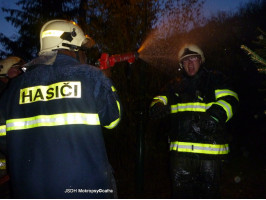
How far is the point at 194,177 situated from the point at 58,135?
91.4 inches

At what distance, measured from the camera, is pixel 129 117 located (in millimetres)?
7332

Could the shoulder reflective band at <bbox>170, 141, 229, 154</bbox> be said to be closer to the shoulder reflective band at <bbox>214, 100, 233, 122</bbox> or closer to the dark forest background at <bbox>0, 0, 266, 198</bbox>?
the shoulder reflective band at <bbox>214, 100, 233, 122</bbox>

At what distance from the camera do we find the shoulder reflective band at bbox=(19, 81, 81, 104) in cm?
208

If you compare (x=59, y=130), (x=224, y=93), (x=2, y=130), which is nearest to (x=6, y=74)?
(x=2, y=130)

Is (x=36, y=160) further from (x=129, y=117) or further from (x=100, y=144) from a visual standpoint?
(x=129, y=117)

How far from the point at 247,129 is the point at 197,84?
8.51 meters

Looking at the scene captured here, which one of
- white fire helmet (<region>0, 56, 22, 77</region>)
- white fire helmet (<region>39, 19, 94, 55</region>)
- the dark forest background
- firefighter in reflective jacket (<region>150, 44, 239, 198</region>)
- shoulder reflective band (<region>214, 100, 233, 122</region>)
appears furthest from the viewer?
the dark forest background

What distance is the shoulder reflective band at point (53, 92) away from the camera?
2084 mm

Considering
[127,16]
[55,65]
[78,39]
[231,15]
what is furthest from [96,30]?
[231,15]

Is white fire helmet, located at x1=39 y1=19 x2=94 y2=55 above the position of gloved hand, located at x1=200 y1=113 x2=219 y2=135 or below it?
above

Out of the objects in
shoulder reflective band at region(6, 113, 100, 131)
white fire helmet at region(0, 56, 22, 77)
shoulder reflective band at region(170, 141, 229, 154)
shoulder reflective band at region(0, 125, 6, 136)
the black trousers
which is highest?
white fire helmet at region(0, 56, 22, 77)

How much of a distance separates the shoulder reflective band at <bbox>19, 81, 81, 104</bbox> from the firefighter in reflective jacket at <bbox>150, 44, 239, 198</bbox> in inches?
77.7

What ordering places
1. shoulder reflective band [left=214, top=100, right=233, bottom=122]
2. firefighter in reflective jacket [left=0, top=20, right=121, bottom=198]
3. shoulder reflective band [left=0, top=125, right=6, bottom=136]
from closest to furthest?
firefighter in reflective jacket [left=0, top=20, right=121, bottom=198] < shoulder reflective band [left=0, top=125, right=6, bottom=136] < shoulder reflective band [left=214, top=100, right=233, bottom=122]

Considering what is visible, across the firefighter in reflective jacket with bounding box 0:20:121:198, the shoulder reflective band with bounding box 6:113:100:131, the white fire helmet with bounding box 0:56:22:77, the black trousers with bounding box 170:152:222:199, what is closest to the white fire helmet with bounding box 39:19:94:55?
the firefighter in reflective jacket with bounding box 0:20:121:198
